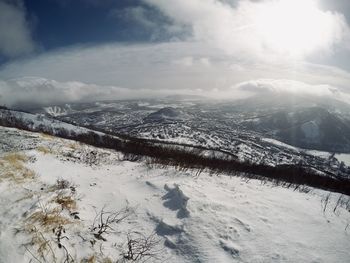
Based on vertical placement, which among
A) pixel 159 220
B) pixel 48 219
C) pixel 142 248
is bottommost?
pixel 142 248

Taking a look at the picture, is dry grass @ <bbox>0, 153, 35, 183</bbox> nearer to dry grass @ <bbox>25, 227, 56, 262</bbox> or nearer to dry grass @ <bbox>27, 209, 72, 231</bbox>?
dry grass @ <bbox>27, 209, 72, 231</bbox>

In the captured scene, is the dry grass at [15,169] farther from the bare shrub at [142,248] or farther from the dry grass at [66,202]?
the bare shrub at [142,248]

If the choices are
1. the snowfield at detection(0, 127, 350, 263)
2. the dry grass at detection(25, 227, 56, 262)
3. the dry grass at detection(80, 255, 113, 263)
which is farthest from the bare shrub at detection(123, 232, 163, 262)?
the dry grass at detection(25, 227, 56, 262)

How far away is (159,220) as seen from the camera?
878 cm

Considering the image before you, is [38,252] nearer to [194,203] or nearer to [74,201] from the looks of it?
[74,201]

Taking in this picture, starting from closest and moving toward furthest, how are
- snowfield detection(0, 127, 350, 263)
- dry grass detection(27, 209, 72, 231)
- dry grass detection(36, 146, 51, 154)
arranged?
1. snowfield detection(0, 127, 350, 263)
2. dry grass detection(27, 209, 72, 231)
3. dry grass detection(36, 146, 51, 154)

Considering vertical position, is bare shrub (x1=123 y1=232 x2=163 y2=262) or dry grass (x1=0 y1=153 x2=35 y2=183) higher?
dry grass (x1=0 y1=153 x2=35 y2=183)

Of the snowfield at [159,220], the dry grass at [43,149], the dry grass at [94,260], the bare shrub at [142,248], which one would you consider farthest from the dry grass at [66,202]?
the dry grass at [43,149]

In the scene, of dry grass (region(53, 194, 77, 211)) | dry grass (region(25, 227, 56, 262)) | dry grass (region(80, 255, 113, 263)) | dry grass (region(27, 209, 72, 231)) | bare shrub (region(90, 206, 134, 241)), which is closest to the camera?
dry grass (region(25, 227, 56, 262))

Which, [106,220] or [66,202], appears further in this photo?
[66,202]

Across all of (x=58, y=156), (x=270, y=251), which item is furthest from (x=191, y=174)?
(x=58, y=156)

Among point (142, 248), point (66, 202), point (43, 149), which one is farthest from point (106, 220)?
point (43, 149)

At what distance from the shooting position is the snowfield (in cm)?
701

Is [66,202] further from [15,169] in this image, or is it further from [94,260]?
[15,169]
